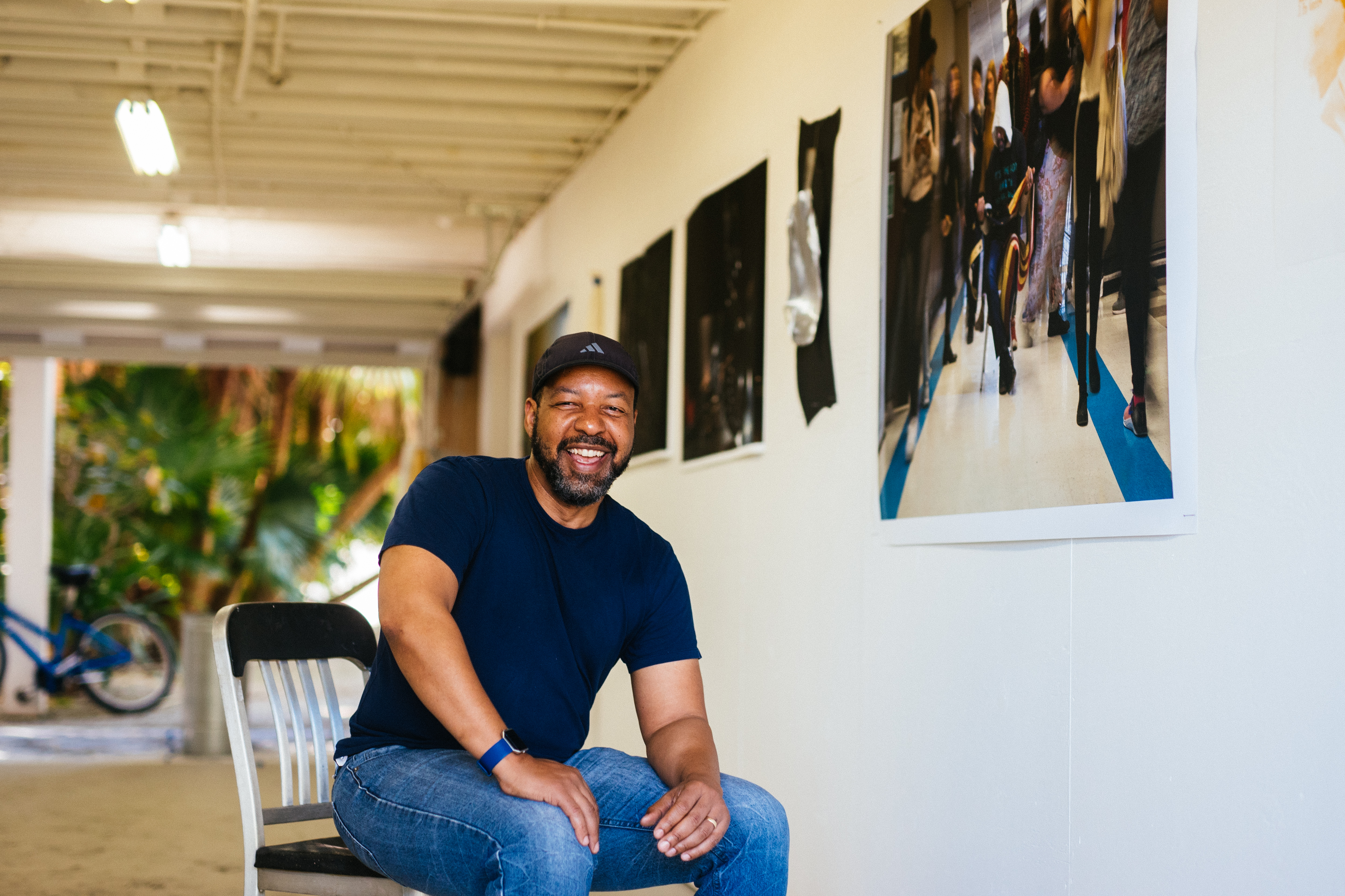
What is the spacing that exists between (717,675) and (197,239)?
5.60 m

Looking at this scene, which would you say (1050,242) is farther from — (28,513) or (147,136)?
(28,513)

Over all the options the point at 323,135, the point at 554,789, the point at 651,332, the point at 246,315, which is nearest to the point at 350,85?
the point at 323,135

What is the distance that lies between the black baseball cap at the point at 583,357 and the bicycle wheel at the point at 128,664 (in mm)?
7770

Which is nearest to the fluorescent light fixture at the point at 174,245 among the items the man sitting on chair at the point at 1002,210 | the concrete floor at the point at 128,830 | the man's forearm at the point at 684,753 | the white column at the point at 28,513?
the white column at the point at 28,513

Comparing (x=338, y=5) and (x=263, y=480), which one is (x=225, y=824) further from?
(x=263, y=480)

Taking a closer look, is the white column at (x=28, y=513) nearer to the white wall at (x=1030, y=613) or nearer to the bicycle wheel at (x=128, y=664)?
the bicycle wheel at (x=128, y=664)

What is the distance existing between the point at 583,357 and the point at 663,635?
1.54 ft

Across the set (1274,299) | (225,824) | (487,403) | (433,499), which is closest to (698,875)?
(433,499)

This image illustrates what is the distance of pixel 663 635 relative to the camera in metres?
2.02

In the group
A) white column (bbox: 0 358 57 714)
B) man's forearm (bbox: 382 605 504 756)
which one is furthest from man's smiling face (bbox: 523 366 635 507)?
white column (bbox: 0 358 57 714)

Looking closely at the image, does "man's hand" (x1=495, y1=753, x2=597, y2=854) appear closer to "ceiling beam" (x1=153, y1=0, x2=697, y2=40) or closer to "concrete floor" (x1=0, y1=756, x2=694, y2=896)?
"concrete floor" (x1=0, y1=756, x2=694, y2=896)

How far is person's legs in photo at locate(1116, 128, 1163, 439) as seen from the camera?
1812 millimetres

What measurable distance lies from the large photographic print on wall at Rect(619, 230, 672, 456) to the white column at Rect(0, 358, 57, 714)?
5831 millimetres

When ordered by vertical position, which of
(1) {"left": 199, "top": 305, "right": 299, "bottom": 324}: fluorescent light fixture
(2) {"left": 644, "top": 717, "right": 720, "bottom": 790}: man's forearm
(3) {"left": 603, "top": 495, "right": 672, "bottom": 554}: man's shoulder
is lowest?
(2) {"left": 644, "top": 717, "right": 720, "bottom": 790}: man's forearm
